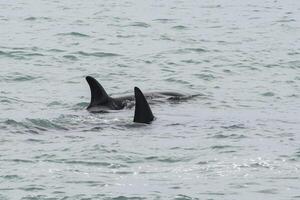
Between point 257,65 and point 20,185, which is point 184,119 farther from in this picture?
point 257,65

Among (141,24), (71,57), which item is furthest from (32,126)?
(141,24)

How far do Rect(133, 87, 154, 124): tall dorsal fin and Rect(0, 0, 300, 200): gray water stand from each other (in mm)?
213

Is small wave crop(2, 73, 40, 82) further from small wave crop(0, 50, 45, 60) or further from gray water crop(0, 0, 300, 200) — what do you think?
small wave crop(0, 50, 45, 60)

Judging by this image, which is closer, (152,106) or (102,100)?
(102,100)

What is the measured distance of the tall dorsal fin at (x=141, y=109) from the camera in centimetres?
2005

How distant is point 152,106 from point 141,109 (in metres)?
2.60

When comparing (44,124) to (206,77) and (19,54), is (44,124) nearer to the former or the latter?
(206,77)

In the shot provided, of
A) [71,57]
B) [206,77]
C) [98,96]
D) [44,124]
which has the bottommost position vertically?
[206,77]

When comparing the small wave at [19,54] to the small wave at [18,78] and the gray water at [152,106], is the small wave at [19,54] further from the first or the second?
the small wave at [18,78]

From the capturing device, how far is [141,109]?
2017 cm

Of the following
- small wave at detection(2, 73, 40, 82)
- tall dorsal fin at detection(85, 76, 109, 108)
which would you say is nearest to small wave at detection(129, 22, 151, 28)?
small wave at detection(2, 73, 40, 82)

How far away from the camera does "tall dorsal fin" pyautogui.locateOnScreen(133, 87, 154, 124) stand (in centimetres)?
2005

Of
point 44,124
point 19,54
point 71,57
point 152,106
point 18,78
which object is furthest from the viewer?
point 19,54

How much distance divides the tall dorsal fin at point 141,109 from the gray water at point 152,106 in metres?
0.21
